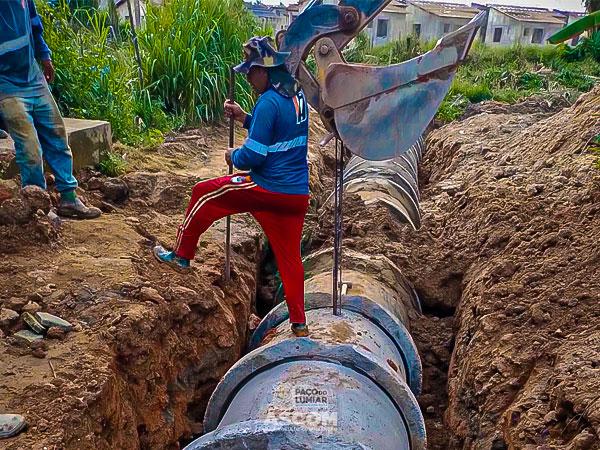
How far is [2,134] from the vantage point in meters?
4.54

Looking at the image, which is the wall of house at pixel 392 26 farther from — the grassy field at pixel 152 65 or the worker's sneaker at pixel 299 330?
the worker's sneaker at pixel 299 330

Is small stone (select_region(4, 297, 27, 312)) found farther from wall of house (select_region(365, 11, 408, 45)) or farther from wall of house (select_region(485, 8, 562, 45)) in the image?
wall of house (select_region(485, 8, 562, 45))

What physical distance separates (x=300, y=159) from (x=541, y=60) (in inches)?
676

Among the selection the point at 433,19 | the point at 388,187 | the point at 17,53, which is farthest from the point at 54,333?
the point at 433,19

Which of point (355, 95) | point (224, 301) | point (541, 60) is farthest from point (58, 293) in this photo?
point (541, 60)

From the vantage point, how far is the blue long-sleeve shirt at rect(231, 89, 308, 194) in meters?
2.90

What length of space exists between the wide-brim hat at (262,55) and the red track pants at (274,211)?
1.74 ft

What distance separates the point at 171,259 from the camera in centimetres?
371

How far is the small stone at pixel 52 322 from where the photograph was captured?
292 centimetres

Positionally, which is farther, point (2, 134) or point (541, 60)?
point (541, 60)

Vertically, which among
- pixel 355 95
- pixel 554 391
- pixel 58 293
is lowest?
pixel 554 391

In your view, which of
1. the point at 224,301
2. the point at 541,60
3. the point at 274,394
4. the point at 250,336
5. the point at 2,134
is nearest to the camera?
the point at 274,394

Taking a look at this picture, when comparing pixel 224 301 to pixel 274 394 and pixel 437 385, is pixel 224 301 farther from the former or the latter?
pixel 437 385

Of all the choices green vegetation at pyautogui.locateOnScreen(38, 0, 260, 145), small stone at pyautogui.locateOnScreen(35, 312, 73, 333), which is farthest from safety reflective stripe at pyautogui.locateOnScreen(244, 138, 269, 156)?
green vegetation at pyautogui.locateOnScreen(38, 0, 260, 145)
